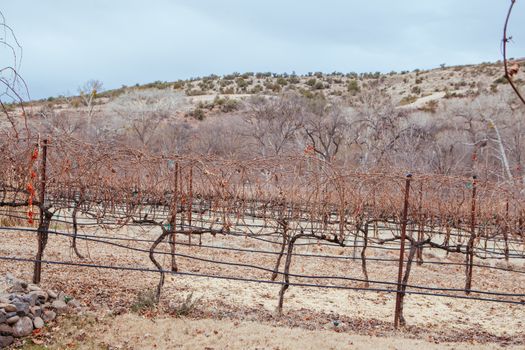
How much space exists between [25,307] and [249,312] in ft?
8.88

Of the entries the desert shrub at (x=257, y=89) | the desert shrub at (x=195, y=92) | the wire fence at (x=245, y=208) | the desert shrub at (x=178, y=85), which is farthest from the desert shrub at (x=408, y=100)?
the wire fence at (x=245, y=208)

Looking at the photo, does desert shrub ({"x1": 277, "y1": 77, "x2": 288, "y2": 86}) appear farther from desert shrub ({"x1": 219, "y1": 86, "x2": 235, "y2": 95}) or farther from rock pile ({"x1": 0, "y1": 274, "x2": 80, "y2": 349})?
rock pile ({"x1": 0, "y1": 274, "x2": 80, "y2": 349})

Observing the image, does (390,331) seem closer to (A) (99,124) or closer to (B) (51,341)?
(B) (51,341)

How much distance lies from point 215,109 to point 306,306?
110ft

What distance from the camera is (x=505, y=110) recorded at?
25438 millimetres

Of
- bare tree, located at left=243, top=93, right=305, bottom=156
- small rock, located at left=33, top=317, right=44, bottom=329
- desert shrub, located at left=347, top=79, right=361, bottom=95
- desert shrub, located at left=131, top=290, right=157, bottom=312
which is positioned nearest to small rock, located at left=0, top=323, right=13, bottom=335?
small rock, located at left=33, top=317, right=44, bottom=329

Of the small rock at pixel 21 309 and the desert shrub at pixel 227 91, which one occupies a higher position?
the desert shrub at pixel 227 91

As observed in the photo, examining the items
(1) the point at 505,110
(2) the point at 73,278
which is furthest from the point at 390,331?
(1) the point at 505,110

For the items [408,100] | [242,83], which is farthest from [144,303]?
[242,83]

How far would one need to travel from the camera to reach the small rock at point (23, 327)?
16.6ft

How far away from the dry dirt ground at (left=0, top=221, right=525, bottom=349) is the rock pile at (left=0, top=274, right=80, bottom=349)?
0.64 feet

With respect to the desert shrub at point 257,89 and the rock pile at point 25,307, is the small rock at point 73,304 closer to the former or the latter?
the rock pile at point 25,307

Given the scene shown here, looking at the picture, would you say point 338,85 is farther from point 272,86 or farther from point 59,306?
point 59,306

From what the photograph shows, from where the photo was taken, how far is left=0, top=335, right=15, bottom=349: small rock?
491 centimetres
